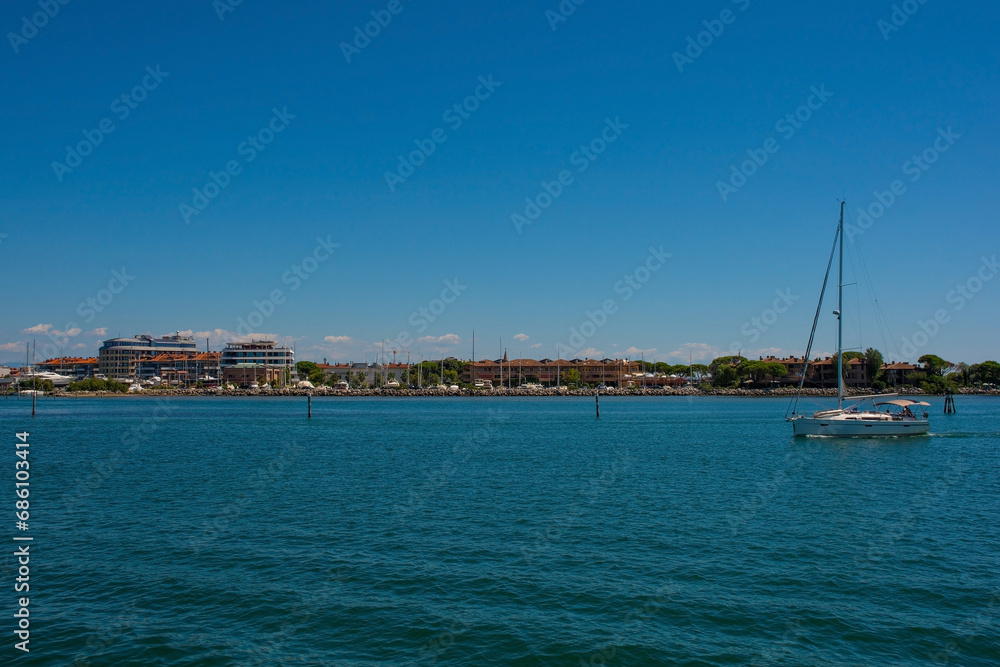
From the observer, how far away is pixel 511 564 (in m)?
19.1

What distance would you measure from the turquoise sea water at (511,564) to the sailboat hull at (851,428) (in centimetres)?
1467

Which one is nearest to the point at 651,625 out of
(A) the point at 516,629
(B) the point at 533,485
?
(A) the point at 516,629

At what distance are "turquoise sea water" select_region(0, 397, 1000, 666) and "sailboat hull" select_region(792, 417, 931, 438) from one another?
14.7 meters

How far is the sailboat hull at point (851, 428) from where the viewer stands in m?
55.1

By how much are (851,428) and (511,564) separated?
4543 cm

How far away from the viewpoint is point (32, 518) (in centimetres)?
2500

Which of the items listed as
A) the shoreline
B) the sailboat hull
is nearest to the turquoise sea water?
the sailboat hull

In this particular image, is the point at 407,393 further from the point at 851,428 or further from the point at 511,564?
the point at 511,564

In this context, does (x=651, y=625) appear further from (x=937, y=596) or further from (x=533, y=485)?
(x=533, y=485)

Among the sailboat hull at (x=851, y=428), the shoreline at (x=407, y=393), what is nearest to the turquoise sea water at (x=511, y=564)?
the sailboat hull at (x=851, y=428)

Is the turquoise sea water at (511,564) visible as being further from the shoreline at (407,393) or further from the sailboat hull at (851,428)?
the shoreline at (407,393)

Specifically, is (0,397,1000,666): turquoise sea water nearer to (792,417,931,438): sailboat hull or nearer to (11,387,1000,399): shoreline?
(792,417,931,438): sailboat hull

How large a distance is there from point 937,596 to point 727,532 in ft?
22.5

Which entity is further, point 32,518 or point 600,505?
point 600,505
